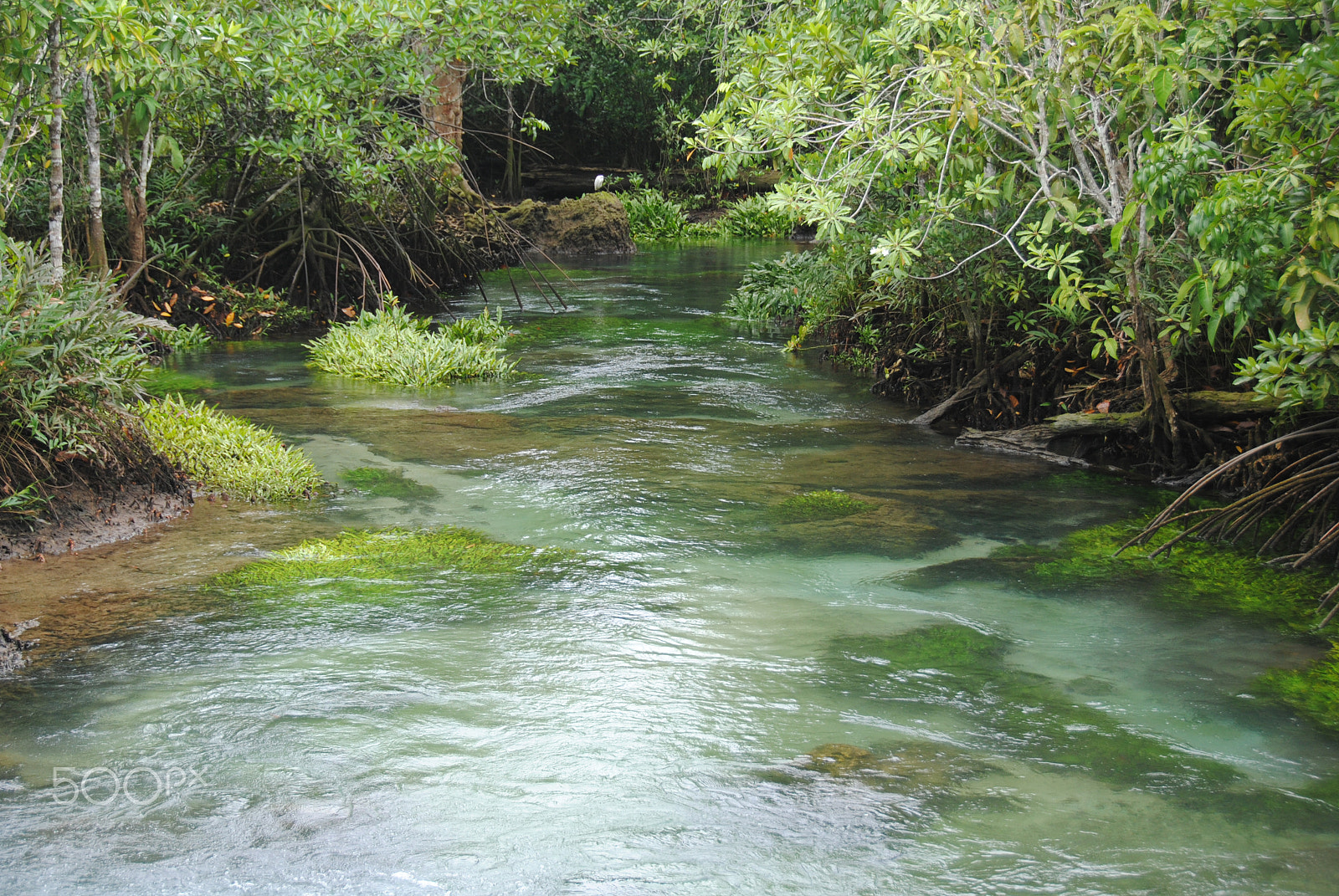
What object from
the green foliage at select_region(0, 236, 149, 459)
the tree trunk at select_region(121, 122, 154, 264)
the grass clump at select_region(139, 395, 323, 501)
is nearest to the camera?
the green foliage at select_region(0, 236, 149, 459)

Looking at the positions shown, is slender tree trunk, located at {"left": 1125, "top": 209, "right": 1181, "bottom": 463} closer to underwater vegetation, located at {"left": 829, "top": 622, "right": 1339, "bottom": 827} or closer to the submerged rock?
the submerged rock

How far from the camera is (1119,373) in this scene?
7.32 m

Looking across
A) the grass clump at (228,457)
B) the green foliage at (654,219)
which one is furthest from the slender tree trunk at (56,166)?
the green foliage at (654,219)

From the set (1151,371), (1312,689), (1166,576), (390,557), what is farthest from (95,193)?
(1312,689)

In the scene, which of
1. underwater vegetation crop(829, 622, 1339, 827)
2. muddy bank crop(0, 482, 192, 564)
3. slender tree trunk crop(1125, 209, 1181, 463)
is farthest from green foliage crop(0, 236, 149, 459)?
slender tree trunk crop(1125, 209, 1181, 463)

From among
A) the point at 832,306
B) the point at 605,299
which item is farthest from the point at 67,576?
the point at 605,299

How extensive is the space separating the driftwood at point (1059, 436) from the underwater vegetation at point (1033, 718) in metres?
3.00

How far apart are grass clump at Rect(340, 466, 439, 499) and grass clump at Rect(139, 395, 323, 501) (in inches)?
9.8

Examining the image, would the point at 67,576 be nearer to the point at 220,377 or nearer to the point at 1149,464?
the point at 220,377

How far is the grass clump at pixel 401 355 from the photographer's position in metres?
10.4

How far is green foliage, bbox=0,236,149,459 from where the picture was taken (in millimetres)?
5250

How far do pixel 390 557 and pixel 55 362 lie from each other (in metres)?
1.92

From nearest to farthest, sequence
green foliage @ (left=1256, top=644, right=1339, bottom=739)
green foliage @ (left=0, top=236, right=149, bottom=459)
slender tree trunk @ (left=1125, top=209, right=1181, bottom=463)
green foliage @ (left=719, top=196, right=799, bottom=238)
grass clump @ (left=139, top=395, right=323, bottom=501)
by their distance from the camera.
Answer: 1. green foliage @ (left=1256, top=644, right=1339, bottom=739)
2. green foliage @ (left=0, top=236, right=149, bottom=459)
3. slender tree trunk @ (left=1125, top=209, right=1181, bottom=463)
4. grass clump @ (left=139, top=395, right=323, bottom=501)
5. green foliage @ (left=719, top=196, right=799, bottom=238)

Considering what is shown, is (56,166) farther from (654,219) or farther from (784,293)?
(654,219)
